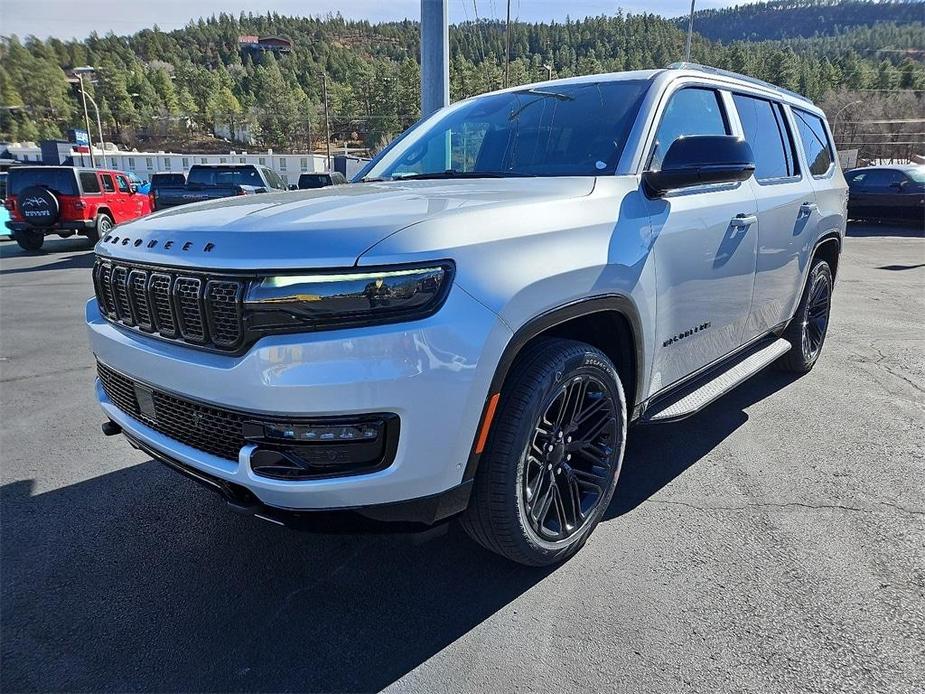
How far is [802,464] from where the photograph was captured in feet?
11.3

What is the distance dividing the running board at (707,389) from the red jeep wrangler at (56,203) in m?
13.4

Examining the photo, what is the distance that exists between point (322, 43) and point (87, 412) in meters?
196

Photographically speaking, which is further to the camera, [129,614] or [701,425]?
[701,425]

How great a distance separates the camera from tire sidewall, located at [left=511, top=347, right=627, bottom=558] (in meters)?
2.14

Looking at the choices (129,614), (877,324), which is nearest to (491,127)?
(129,614)

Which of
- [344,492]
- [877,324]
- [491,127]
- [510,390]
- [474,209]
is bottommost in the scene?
[877,324]

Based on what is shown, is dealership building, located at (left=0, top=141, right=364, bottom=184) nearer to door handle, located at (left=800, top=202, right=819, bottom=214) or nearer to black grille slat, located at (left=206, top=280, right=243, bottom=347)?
door handle, located at (left=800, top=202, right=819, bottom=214)

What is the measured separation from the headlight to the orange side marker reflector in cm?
37

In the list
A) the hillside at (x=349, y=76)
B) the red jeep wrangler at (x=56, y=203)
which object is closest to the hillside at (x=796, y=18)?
the hillside at (x=349, y=76)

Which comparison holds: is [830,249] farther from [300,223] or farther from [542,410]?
[300,223]

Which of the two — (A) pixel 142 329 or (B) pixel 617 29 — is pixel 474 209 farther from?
(B) pixel 617 29

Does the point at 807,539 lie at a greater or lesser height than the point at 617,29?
lesser

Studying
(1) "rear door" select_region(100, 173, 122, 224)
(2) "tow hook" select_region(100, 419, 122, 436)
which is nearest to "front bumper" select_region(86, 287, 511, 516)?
(2) "tow hook" select_region(100, 419, 122, 436)

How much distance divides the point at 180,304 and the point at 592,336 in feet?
5.25
